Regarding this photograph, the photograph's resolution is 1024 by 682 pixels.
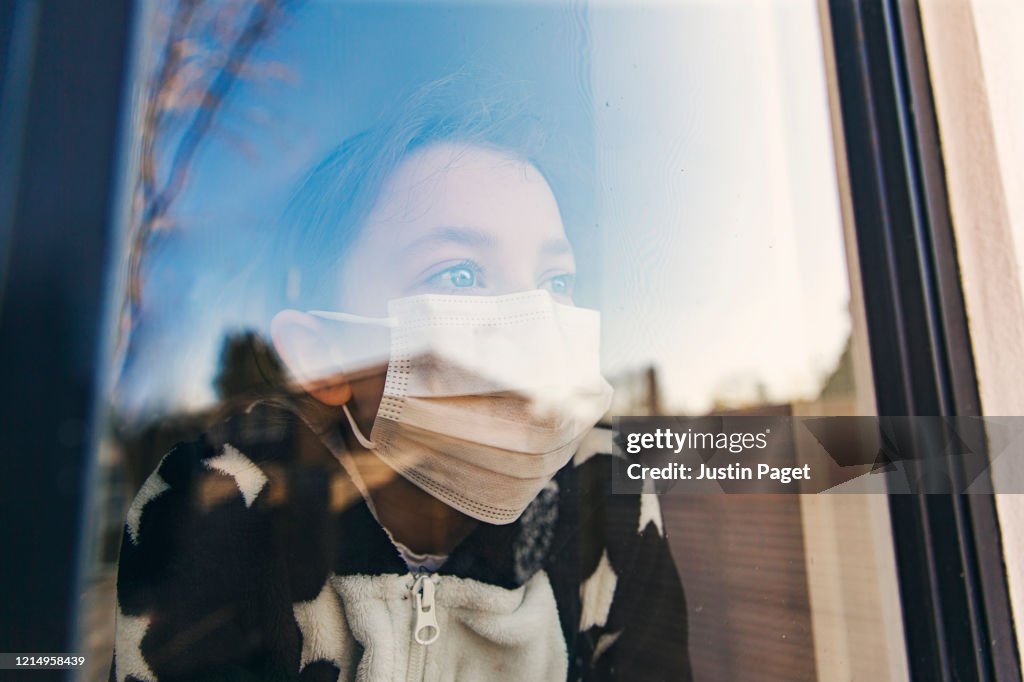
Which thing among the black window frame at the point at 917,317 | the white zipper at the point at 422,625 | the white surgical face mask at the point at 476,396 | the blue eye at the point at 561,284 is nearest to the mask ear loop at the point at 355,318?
the white surgical face mask at the point at 476,396

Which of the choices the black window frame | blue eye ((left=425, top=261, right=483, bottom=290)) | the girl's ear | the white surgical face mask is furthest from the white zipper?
the black window frame

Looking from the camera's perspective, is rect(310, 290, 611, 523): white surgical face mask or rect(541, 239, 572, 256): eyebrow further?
rect(541, 239, 572, 256): eyebrow

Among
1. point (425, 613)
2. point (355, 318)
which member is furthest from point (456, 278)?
point (425, 613)

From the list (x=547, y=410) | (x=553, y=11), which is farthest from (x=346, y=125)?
(x=547, y=410)

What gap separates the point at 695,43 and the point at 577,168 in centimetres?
24

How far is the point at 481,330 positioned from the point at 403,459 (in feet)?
0.63

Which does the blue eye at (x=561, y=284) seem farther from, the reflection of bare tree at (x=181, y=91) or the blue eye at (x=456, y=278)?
the reflection of bare tree at (x=181, y=91)

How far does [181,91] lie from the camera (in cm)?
91

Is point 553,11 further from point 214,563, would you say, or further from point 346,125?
point 214,563

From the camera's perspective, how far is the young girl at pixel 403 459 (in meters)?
0.83

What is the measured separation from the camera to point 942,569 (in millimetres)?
819

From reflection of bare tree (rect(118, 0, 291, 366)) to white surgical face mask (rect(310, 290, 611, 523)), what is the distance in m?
0.22

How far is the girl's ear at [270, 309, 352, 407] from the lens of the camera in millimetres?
890

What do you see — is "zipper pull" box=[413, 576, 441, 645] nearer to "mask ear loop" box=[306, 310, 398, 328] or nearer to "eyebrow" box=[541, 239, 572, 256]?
"mask ear loop" box=[306, 310, 398, 328]
